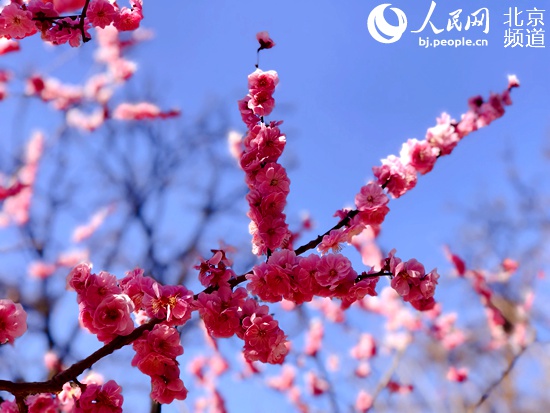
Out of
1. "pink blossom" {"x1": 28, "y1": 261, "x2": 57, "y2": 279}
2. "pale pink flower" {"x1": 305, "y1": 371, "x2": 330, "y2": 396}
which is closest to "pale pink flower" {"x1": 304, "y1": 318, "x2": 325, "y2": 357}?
"pale pink flower" {"x1": 305, "y1": 371, "x2": 330, "y2": 396}

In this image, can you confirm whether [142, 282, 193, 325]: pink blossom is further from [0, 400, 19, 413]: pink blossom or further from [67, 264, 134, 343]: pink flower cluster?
[0, 400, 19, 413]: pink blossom

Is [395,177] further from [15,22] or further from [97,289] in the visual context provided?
[15,22]

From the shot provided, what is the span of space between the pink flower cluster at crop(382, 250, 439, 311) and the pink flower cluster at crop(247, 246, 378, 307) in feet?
0.37

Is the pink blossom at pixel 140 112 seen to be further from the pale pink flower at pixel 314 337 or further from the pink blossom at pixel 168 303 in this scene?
the pink blossom at pixel 168 303

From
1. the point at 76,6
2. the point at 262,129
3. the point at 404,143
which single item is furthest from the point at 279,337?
the point at 76,6

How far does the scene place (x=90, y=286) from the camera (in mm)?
2441

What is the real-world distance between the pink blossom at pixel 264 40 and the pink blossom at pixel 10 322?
6.58 ft

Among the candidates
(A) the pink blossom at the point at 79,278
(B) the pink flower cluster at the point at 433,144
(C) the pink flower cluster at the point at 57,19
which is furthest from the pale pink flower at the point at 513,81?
(A) the pink blossom at the point at 79,278

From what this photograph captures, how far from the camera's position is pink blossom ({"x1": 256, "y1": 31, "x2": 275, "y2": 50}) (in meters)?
3.14

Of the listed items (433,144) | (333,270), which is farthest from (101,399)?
(433,144)

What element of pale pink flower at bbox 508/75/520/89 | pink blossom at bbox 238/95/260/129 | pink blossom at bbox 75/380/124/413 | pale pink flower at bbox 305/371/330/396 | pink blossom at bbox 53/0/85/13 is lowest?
pale pink flower at bbox 305/371/330/396

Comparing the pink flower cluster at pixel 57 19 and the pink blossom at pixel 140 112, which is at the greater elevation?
the pink flower cluster at pixel 57 19

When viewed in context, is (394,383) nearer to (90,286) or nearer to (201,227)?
(201,227)

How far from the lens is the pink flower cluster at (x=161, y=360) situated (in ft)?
7.93
